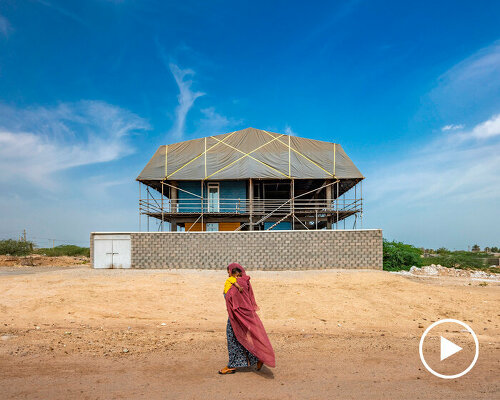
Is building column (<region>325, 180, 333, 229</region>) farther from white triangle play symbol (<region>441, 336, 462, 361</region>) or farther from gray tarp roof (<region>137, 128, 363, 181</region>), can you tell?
white triangle play symbol (<region>441, 336, 462, 361</region>)

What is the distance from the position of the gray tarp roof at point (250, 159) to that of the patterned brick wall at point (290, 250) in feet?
24.5

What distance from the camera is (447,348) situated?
6.95 m

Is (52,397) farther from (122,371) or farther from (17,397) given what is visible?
(122,371)

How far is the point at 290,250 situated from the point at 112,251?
862cm

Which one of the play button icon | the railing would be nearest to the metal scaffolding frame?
the railing

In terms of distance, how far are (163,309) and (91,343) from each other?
344 centimetres

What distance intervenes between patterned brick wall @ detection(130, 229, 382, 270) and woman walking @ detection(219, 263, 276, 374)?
40.6ft

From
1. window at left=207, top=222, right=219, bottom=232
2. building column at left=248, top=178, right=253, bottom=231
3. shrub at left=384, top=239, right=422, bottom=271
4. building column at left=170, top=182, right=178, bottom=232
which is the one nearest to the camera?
shrub at left=384, top=239, right=422, bottom=271

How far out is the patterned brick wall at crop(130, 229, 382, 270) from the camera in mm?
17812

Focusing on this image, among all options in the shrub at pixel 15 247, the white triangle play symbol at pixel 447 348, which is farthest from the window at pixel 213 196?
the shrub at pixel 15 247

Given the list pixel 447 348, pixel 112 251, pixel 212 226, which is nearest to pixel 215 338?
pixel 447 348

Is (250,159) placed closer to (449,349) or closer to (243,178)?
(243,178)

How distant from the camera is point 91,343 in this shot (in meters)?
7.23

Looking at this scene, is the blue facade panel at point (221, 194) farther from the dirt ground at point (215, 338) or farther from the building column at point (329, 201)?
the dirt ground at point (215, 338)
